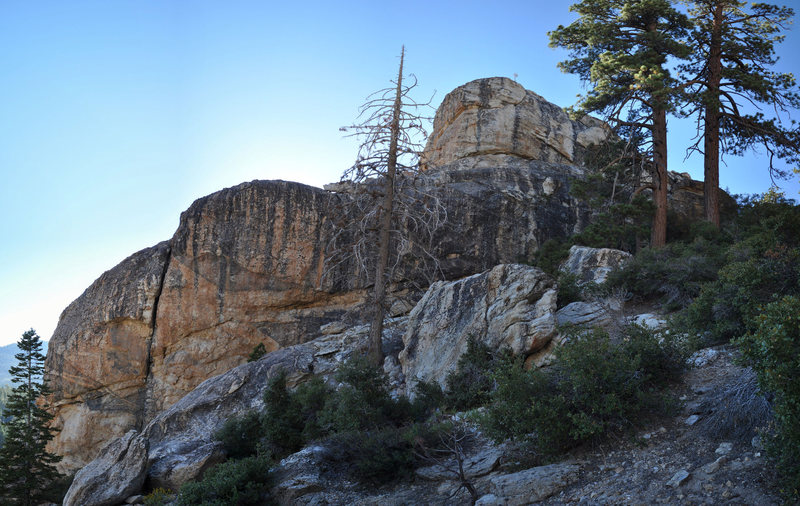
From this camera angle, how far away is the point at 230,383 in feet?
53.2

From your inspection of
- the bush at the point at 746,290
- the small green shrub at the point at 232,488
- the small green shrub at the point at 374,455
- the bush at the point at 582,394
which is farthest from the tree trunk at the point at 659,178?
the small green shrub at the point at 232,488

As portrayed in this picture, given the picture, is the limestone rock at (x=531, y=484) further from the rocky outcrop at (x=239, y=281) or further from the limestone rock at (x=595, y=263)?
the rocky outcrop at (x=239, y=281)

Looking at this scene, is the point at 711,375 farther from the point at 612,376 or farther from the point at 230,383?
the point at 230,383

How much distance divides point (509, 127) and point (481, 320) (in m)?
18.4

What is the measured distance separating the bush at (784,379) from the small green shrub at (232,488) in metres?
7.83

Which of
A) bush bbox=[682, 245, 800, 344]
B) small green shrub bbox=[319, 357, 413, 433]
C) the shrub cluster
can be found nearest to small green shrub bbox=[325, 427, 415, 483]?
the shrub cluster

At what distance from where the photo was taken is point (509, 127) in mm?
29391

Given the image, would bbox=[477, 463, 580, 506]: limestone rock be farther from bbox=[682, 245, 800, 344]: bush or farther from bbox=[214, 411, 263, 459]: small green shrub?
bbox=[214, 411, 263, 459]: small green shrub

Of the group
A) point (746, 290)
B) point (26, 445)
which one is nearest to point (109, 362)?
point (26, 445)

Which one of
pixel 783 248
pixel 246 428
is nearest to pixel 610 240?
pixel 783 248

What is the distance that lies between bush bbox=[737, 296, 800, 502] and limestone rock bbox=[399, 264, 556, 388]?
587 centimetres

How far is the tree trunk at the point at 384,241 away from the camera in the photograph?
53.2 feet

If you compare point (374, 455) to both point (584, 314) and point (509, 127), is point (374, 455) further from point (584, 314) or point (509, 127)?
point (509, 127)

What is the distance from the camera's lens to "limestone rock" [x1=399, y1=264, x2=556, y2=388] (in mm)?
12336
